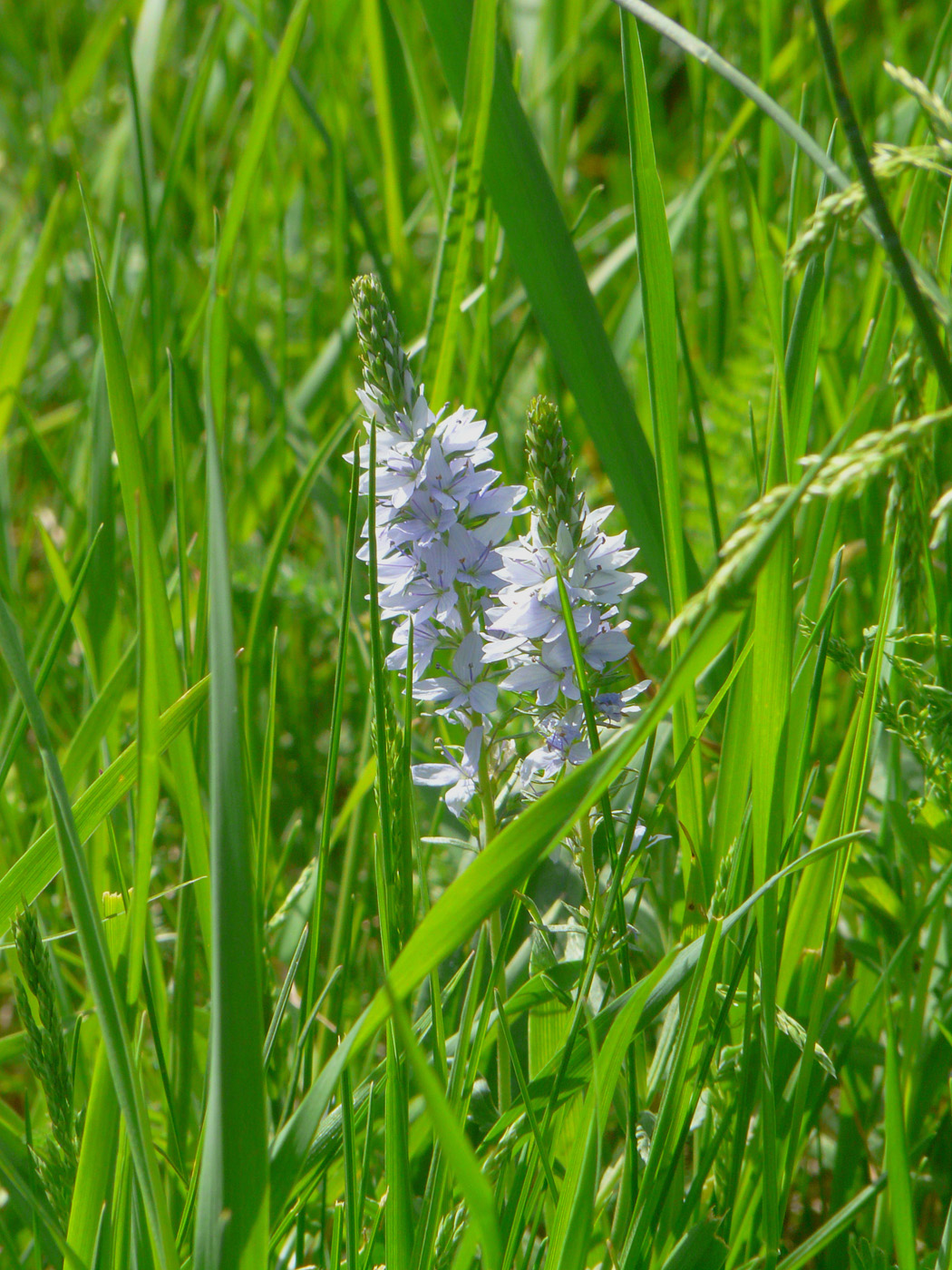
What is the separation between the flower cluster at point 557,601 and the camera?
0.78 m

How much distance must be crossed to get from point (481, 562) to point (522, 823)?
31 cm

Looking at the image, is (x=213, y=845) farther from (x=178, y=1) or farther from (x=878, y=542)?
(x=178, y=1)

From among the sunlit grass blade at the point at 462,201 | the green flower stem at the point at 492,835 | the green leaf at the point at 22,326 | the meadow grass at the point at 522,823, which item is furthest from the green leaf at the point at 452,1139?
the green leaf at the point at 22,326

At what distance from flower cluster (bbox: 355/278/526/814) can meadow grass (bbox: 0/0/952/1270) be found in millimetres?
48

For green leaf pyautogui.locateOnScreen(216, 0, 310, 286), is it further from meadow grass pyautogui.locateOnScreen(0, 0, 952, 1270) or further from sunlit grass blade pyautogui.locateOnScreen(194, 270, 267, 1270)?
sunlit grass blade pyautogui.locateOnScreen(194, 270, 267, 1270)

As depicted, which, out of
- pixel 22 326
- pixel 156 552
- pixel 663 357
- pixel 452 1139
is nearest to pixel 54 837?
pixel 156 552

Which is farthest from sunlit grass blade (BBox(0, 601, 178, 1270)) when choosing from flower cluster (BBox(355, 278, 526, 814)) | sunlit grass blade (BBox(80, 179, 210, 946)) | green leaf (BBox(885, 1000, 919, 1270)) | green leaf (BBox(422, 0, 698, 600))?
green leaf (BBox(422, 0, 698, 600))

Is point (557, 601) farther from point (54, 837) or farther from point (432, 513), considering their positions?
point (54, 837)

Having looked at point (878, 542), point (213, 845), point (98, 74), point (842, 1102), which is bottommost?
point (842, 1102)

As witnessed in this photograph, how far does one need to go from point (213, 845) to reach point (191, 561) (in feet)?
3.80

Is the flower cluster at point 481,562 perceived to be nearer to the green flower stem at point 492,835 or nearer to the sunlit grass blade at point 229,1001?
the green flower stem at point 492,835

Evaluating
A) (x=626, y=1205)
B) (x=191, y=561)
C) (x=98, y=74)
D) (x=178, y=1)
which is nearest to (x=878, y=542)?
(x=626, y=1205)

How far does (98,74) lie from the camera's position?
305 cm

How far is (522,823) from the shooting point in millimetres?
557
